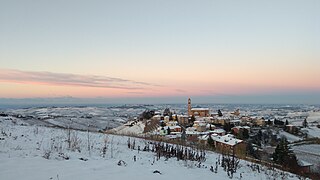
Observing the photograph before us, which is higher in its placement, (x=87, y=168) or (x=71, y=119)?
(x=87, y=168)

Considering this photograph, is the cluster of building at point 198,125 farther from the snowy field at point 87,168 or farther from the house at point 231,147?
the snowy field at point 87,168

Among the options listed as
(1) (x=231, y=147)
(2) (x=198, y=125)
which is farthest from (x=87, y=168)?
(2) (x=198, y=125)

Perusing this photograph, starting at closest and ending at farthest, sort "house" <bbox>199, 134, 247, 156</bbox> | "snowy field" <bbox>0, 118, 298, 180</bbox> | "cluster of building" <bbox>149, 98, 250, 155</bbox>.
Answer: "snowy field" <bbox>0, 118, 298, 180</bbox>
"house" <bbox>199, 134, 247, 156</bbox>
"cluster of building" <bbox>149, 98, 250, 155</bbox>

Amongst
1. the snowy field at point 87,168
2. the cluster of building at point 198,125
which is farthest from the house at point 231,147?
the cluster of building at point 198,125

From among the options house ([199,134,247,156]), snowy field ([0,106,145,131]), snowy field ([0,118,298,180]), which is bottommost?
snowy field ([0,106,145,131])

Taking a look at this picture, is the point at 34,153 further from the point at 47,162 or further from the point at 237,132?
the point at 237,132

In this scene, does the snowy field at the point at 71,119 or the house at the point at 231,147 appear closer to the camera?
the house at the point at 231,147

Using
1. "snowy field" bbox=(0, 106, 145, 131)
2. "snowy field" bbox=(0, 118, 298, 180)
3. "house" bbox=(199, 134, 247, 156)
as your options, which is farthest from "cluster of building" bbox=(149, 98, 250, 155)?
"snowy field" bbox=(0, 118, 298, 180)

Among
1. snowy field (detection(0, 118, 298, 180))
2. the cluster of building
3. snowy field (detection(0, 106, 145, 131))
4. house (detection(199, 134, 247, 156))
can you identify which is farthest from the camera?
the cluster of building

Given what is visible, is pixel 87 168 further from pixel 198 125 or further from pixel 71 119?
pixel 198 125

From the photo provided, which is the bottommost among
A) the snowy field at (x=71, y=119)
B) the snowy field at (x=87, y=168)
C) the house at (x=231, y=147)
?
the snowy field at (x=71, y=119)

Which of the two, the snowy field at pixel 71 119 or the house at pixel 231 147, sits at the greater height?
the house at pixel 231 147

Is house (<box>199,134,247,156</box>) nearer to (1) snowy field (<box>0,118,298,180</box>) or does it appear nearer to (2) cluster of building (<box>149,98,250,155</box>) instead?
(1) snowy field (<box>0,118,298,180</box>)

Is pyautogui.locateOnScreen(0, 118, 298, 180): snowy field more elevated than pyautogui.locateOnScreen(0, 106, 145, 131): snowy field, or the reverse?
pyautogui.locateOnScreen(0, 118, 298, 180): snowy field
